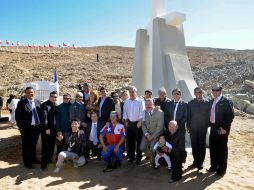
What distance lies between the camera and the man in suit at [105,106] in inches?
287

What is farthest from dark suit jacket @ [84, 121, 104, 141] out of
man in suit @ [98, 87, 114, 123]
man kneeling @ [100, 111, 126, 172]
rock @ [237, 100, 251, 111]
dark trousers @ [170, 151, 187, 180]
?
rock @ [237, 100, 251, 111]

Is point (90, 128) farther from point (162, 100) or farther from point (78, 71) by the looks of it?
point (78, 71)

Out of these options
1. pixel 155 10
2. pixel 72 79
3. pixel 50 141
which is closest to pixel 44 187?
pixel 50 141

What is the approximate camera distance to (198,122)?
6477 mm

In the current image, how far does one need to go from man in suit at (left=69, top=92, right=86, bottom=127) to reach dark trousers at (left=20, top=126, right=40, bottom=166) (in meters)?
0.86

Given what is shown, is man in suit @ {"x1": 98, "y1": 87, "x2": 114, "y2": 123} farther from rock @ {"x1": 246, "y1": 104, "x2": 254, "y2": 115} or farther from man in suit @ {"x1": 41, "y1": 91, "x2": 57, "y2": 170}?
rock @ {"x1": 246, "y1": 104, "x2": 254, "y2": 115}

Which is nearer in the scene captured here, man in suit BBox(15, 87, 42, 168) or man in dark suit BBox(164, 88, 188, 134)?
man in dark suit BBox(164, 88, 188, 134)

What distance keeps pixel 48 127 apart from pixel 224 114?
3.87 m

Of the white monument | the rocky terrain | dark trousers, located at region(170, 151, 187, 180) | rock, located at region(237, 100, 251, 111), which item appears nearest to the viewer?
dark trousers, located at region(170, 151, 187, 180)

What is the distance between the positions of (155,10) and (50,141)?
6.00 m

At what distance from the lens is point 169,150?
637cm

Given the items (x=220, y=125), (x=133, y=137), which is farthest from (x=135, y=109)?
(x=220, y=125)

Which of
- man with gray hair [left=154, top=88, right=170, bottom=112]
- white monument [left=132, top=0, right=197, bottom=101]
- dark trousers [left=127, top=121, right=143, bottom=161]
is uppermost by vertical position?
white monument [left=132, top=0, right=197, bottom=101]

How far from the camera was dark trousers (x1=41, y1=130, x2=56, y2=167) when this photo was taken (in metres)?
6.86
